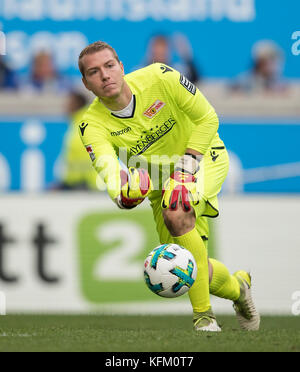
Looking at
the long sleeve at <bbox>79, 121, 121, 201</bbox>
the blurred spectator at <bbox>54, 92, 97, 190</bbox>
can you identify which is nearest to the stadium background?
the blurred spectator at <bbox>54, 92, 97, 190</bbox>

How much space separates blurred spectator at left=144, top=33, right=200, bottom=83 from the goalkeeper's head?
826 centimetres

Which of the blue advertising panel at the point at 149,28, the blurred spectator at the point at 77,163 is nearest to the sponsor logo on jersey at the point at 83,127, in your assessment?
the blurred spectator at the point at 77,163

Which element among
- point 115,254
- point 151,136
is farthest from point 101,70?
point 115,254

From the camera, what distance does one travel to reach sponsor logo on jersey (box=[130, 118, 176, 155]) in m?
6.17

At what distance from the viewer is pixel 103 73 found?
19.1ft

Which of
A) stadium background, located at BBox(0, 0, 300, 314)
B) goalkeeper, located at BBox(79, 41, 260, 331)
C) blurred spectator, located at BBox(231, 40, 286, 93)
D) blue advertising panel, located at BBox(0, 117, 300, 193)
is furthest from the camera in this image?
blurred spectator, located at BBox(231, 40, 286, 93)

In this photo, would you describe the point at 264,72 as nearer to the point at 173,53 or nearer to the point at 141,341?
the point at 173,53

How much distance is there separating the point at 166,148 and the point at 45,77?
8564mm

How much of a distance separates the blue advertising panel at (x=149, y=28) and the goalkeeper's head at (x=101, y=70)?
→ 337 inches

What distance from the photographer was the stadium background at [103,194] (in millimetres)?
9438

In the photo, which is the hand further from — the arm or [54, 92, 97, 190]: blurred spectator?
[54, 92, 97, 190]: blurred spectator

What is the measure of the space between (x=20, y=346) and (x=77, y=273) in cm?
457
